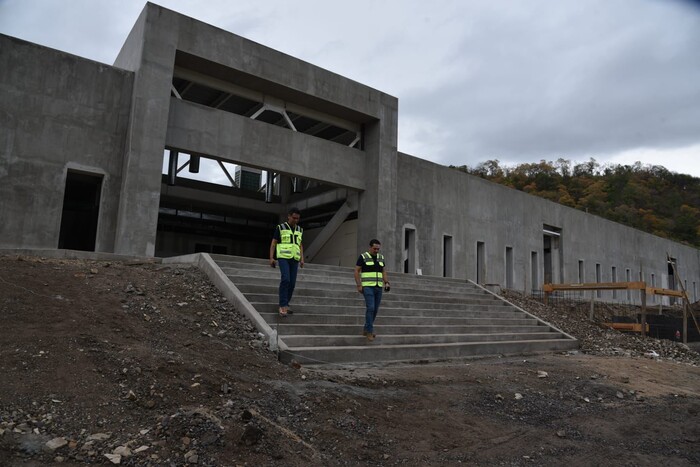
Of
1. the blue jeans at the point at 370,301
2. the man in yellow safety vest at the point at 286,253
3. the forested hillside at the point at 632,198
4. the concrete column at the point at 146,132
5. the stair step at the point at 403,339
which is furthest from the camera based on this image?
the forested hillside at the point at 632,198

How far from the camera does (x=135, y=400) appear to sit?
4.94 meters

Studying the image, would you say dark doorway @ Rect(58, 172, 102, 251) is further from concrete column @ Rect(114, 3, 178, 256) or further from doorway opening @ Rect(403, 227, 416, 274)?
doorway opening @ Rect(403, 227, 416, 274)

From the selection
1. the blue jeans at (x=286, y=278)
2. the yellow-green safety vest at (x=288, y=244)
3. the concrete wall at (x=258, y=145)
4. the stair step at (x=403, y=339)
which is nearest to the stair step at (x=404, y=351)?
the stair step at (x=403, y=339)

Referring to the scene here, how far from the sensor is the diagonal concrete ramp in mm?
8594

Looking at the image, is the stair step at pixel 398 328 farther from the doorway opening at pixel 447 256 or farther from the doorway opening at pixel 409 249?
the doorway opening at pixel 447 256

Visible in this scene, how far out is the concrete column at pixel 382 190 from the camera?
20.5 meters

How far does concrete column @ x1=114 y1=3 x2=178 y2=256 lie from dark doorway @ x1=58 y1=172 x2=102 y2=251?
17.4 feet

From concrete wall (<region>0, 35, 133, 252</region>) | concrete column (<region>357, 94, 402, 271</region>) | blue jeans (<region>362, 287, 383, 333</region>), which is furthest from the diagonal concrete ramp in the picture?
concrete column (<region>357, 94, 402, 271</region>)

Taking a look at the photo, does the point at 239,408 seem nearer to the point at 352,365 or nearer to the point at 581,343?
the point at 352,365

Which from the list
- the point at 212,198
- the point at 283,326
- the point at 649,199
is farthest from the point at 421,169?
the point at 649,199

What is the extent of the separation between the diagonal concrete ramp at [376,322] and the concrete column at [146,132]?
3.45 metres

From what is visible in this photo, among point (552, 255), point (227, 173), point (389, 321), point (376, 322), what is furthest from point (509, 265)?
point (376, 322)

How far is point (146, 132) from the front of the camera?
15.3 metres

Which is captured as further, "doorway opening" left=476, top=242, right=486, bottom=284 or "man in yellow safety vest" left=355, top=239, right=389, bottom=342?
"doorway opening" left=476, top=242, right=486, bottom=284
